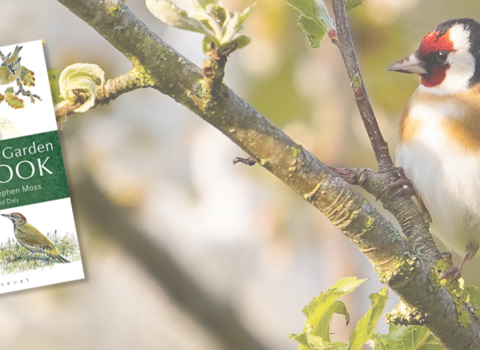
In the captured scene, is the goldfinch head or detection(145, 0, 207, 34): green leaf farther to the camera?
the goldfinch head

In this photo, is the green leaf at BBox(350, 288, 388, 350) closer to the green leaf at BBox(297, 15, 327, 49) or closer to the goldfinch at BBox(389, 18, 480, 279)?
the green leaf at BBox(297, 15, 327, 49)

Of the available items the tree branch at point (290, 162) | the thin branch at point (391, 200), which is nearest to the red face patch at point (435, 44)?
the thin branch at point (391, 200)

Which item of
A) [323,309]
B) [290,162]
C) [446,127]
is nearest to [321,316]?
[323,309]

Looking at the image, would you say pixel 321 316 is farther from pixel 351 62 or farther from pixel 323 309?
pixel 351 62

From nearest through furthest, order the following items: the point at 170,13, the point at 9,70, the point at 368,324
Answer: the point at 170,13 → the point at 368,324 → the point at 9,70

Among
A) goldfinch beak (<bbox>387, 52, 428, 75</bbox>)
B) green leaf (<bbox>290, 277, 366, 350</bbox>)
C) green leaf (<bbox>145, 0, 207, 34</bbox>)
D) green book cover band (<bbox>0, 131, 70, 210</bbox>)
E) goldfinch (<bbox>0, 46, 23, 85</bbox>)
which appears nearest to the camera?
green leaf (<bbox>145, 0, 207, 34</bbox>)

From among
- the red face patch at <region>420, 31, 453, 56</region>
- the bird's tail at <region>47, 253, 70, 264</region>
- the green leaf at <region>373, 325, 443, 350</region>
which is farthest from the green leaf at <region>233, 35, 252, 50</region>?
the bird's tail at <region>47, 253, 70, 264</region>

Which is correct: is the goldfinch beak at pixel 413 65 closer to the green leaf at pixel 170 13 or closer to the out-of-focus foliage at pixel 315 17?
the out-of-focus foliage at pixel 315 17
